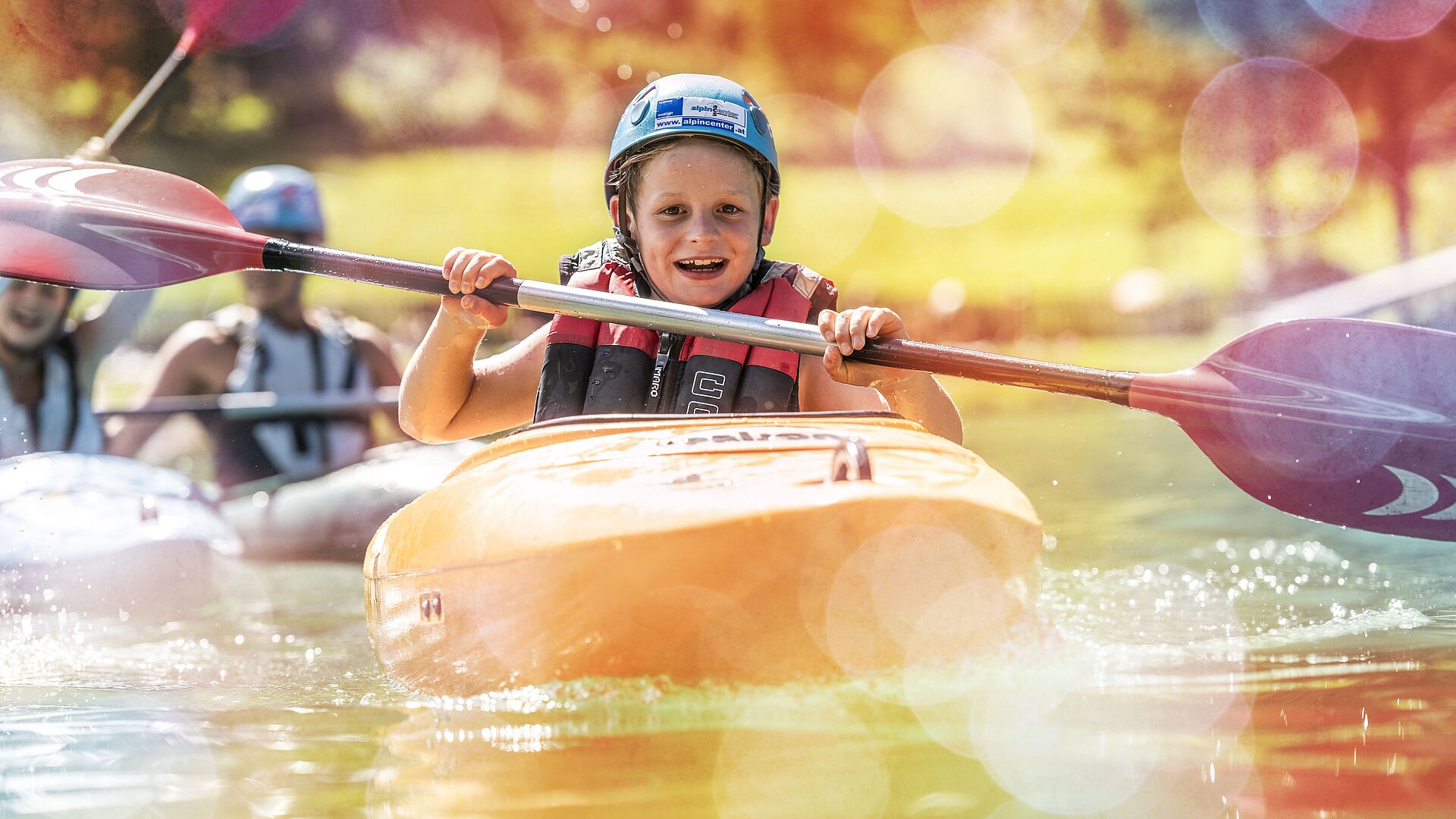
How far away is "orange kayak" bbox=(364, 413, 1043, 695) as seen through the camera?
1.91m

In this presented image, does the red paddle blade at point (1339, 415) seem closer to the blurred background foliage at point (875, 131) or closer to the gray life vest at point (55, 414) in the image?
the gray life vest at point (55, 414)

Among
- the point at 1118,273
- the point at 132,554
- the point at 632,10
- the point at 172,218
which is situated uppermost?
the point at 632,10

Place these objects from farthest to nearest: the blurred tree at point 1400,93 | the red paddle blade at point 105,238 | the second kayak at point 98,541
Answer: the blurred tree at point 1400,93 < the second kayak at point 98,541 < the red paddle blade at point 105,238

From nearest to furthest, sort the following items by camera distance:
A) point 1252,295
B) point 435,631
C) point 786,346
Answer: point 435,631, point 786,346, point 1252,295

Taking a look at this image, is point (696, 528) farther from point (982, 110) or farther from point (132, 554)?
point (982, 110)

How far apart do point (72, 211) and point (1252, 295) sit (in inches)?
586

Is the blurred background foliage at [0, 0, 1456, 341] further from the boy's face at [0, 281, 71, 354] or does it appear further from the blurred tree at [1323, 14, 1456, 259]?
the boy's face at [0, 281, 71, 354]

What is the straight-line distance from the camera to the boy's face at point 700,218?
284 centimetres

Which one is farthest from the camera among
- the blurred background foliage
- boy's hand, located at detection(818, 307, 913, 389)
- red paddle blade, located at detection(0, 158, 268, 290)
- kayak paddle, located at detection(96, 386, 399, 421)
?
the blurred background foliage

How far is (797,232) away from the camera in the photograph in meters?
17.7

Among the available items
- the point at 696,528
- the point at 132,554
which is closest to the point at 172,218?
the point at 132,554

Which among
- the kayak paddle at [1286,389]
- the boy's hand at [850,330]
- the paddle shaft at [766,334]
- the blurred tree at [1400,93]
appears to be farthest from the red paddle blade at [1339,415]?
the blurred tree at [1400,93]

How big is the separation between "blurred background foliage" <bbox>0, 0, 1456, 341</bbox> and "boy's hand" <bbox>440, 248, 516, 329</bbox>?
12.9 m

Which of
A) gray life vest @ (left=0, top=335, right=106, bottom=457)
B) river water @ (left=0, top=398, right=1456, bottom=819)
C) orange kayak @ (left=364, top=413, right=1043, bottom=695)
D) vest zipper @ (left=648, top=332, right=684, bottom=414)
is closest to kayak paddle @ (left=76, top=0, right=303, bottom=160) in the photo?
gray life vest @ (left=0, top=335, right=106, bottom=457)
